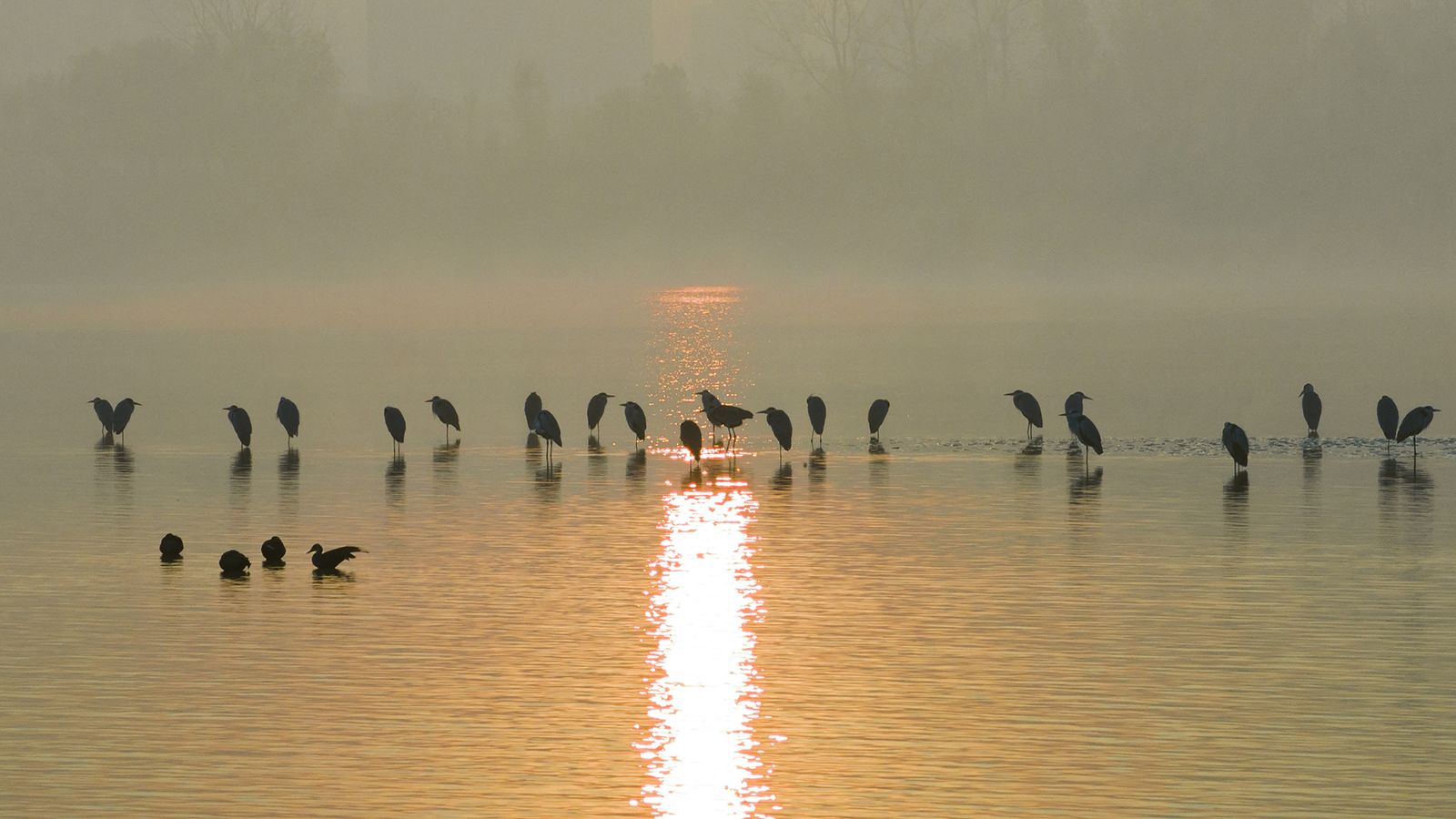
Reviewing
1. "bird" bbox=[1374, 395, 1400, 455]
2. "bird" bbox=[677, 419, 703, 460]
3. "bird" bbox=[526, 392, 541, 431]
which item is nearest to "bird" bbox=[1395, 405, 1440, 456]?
"bird" bbox=[1374, 395, 1400, 455]

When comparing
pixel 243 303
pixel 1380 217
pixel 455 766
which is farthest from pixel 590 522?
pixel 1380 217

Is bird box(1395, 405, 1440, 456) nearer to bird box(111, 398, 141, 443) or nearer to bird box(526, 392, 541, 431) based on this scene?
bird box(526, 392, 541, 431)

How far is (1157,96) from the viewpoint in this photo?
19525 cm

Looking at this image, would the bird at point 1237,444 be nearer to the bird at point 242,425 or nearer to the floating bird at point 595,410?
the floating bird at point 595,410

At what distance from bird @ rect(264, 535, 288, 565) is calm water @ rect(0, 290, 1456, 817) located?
1.09ft

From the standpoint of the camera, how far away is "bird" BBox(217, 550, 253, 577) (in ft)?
56.3

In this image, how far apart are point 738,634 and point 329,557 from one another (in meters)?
4.68

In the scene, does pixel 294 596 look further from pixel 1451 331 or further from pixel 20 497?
pixel 1451 331

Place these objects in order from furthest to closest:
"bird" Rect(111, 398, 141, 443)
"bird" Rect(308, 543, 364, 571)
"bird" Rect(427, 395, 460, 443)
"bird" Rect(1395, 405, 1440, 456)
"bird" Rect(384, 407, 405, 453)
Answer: "bird" Rect(111, 398, 141, 443)
"bird" Rect(427, 395, 460, 443)
"bird" Rect(384, 407, 405, 453)
"bird" Rect(1395, 405, 1440, 456)
"bird" Rect(308, 543, 364, 571)

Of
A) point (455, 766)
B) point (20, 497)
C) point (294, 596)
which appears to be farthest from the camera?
point (20, 497)

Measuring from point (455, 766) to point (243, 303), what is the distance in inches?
4134

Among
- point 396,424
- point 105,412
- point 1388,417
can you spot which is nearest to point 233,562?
point 396,424

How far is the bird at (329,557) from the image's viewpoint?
17281mm

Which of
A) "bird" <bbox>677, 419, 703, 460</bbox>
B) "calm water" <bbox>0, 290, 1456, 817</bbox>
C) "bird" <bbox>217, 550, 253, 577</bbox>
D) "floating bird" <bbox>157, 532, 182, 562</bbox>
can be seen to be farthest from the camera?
"bird" <bbox>677, 419, 703, 460</bbox>
